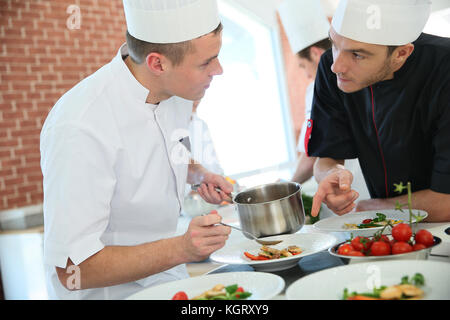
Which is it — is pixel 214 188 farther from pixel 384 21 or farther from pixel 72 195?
pixel 384 21

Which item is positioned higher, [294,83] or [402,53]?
[294,83]

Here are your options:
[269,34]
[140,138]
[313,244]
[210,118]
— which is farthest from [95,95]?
[269,34]

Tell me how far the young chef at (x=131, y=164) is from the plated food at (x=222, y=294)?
0.21m

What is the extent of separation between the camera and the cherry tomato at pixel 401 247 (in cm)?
97

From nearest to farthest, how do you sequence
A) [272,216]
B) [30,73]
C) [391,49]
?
[272,216], [391,49], [30,73]

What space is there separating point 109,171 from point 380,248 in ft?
2.30

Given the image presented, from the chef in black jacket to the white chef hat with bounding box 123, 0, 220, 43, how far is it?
0.42m

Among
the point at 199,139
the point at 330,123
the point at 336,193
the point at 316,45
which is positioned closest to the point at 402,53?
the point at 330,123

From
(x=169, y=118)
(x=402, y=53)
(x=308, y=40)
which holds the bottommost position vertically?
(x=169, y=118)

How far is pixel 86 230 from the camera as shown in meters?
1.18

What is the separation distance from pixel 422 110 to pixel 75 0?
3465mm

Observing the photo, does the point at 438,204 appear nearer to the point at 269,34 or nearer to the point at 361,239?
the point at 361,239

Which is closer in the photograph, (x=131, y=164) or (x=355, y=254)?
(x=355, y=254)

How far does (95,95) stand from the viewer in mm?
1346
